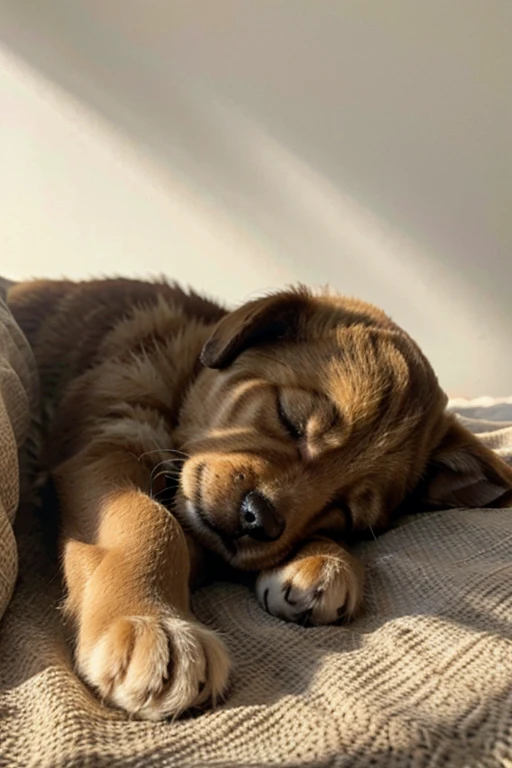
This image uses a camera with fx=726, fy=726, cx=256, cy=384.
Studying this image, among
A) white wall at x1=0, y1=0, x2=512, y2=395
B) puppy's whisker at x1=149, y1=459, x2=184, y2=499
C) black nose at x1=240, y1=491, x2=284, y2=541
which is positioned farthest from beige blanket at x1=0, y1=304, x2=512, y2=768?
white wall at x1=0, y1=0, x2=512, y2=395

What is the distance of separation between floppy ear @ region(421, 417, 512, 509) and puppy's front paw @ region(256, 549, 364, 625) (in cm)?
55

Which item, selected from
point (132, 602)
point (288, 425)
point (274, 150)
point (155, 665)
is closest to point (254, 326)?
point (288, 425)

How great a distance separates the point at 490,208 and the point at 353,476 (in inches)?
83.8

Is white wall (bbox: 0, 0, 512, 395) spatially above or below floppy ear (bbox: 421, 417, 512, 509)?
above

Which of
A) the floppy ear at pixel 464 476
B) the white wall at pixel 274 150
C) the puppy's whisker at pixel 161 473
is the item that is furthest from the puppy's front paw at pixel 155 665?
the white wall at pixel 274 150

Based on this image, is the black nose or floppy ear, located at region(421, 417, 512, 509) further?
floppy ear, located at region(421, 417, 512, 509)

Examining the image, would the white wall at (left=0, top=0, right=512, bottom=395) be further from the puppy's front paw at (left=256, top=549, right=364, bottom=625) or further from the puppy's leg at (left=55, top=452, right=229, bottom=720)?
the puppy's front paw at (left=256, top=549, right=364, bottom=625)

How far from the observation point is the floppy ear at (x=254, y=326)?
5.44ft

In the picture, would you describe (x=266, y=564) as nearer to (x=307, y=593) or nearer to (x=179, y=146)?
(x=307, y=593)

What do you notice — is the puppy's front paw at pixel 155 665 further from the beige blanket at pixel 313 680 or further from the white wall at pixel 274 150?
the white wall at pixel 274 150

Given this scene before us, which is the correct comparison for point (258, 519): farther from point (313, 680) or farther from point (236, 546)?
point (313, 680)

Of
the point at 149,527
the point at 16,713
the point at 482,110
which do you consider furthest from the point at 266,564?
the point at 482,110

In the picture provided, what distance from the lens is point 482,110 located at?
3113mm

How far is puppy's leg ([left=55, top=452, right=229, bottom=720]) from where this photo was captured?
2.92ft
